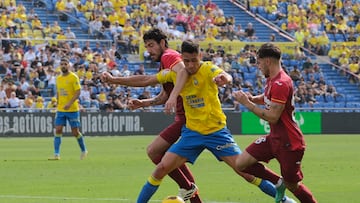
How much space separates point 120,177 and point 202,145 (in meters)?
6.87

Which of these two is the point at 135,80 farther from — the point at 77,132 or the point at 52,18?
the point at 52,18

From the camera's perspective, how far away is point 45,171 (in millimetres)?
20797

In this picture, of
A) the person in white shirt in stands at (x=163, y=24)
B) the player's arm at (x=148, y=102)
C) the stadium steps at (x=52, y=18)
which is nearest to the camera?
the player's arm at (x=148, y=102)

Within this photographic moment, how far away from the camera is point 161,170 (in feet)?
41.1

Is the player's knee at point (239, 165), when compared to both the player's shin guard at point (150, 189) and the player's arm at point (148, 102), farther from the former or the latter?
the player's arm at point (148, 102)

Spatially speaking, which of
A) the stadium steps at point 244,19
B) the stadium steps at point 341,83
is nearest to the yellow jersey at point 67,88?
the stadium steps at point 341,83

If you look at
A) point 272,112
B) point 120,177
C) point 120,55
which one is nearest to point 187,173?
point 272,112

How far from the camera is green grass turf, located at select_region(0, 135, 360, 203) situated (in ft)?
50.6

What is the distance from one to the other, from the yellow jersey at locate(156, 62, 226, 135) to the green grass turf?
2263 millimetres

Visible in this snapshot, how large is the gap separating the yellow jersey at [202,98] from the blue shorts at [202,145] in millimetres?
75

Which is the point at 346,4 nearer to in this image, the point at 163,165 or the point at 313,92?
the point at 313,92

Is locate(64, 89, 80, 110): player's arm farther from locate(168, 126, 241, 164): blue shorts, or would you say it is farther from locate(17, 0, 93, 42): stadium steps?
locate(17, 0, 93, 42): stadium steps

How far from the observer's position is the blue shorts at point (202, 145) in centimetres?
1264

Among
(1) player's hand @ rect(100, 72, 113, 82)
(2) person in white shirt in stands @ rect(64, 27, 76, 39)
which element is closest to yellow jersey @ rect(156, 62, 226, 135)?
(1) player's hand @ rect(100, 72, 113, 82)
